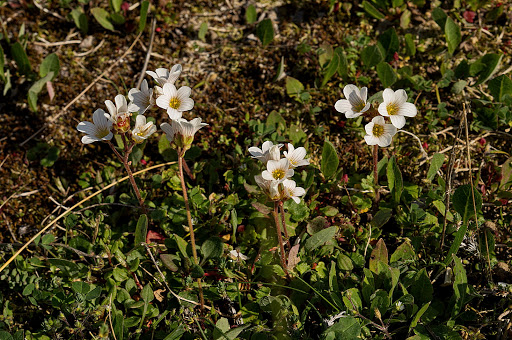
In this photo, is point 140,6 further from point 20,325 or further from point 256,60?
point 20,325

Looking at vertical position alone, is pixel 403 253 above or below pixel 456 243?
below

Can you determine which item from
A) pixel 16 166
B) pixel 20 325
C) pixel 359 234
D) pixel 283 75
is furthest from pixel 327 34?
pixel 20 325

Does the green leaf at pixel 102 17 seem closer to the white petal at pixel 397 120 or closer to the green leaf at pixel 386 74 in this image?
the green leaf at pixel 386 74

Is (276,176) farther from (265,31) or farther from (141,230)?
(265,31)

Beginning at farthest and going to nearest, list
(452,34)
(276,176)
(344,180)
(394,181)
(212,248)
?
(452,34) → (344,180) → (394,181) → (212,248) → (276,176)

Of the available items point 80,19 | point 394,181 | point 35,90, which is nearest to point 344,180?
point 394,181

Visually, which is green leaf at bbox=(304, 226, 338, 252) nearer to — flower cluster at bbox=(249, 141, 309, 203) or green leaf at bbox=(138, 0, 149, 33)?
flower cluster at bbox=(249, 141, 309, 203)
